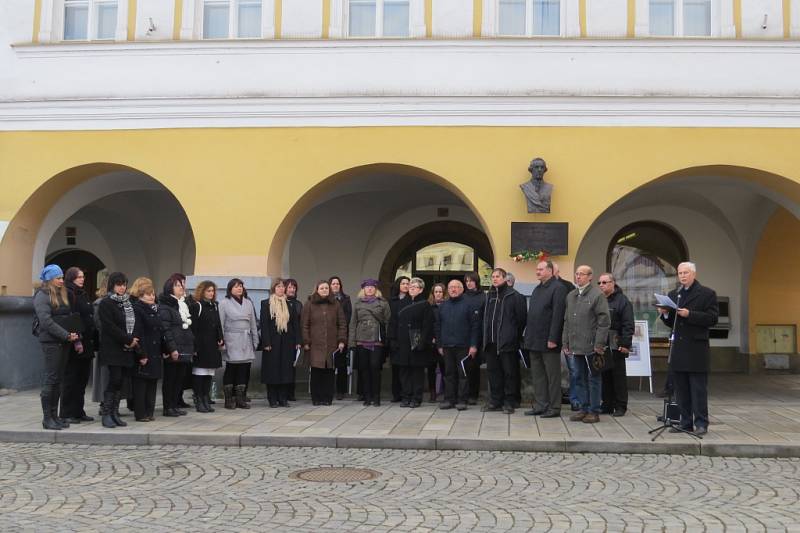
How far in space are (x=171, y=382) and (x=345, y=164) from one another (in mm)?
3944

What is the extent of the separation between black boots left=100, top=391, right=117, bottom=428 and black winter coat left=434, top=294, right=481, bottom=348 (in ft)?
13.3

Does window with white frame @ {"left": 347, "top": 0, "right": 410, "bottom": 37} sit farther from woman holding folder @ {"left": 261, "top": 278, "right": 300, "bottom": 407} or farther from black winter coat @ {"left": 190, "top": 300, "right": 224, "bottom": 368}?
black winter coat @ {"left": 190, "top": 300, "right": 224, "bottom": 368}

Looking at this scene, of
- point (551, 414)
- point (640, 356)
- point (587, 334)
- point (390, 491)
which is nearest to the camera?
point (390, 491)

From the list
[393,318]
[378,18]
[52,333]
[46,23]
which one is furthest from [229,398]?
[46,23]

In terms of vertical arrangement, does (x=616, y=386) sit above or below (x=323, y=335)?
below

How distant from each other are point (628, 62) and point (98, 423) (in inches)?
326

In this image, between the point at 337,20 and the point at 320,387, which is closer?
the point at 320,387

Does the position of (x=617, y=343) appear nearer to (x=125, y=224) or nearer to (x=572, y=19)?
(x=572, y=19)

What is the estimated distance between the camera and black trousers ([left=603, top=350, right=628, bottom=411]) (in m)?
10.1

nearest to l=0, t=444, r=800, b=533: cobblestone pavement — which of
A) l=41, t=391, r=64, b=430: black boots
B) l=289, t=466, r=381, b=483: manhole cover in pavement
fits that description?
l=289, t=466, r=381, b=483: manhole cover in pavement

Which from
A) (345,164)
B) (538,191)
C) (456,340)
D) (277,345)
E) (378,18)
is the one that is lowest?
(277,345)

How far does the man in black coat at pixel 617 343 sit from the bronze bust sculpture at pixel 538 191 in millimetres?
1679

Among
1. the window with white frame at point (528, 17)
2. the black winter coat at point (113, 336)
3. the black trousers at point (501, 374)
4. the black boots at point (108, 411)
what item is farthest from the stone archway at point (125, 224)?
the black trousers at point (501, 374)

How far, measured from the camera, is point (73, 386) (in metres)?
9.31
